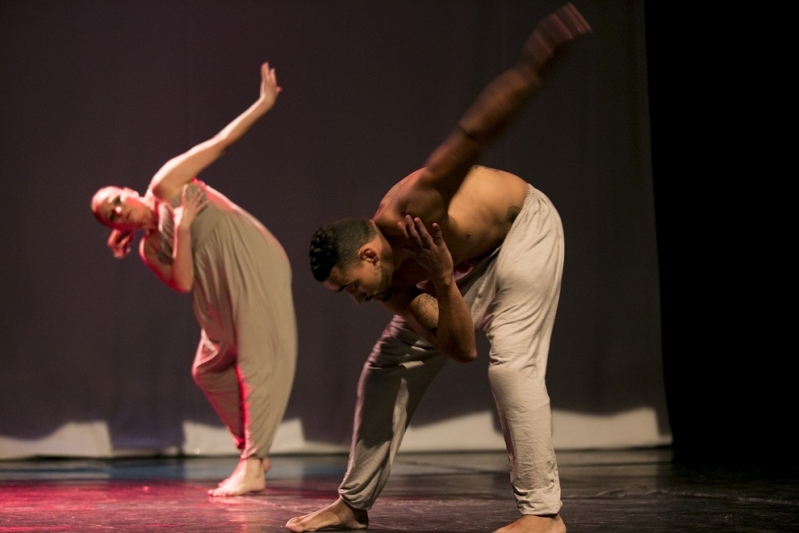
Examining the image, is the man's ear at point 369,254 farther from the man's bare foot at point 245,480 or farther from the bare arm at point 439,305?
the man's bare foot at point 245,480

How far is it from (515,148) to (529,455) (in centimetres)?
416

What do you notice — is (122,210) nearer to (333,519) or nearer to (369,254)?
(333,519)

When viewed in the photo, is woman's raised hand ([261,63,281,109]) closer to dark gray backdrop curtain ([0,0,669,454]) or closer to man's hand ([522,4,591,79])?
dark gray backdrop curtain ([0,0,669,454])

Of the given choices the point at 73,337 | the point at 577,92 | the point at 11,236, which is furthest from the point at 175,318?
the point at 577,92

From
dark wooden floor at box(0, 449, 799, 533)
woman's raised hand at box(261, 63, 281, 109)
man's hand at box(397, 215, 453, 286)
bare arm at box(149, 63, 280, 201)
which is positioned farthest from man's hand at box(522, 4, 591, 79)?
woman's raised hand at box(261, 63, 281, 109)

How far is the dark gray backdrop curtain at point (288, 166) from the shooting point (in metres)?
6.16

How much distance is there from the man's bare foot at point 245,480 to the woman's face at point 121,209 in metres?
1.00

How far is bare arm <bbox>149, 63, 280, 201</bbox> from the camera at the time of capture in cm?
409

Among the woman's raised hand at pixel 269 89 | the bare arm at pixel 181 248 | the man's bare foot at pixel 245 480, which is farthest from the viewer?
the woman's raised hand at pixel 269 89

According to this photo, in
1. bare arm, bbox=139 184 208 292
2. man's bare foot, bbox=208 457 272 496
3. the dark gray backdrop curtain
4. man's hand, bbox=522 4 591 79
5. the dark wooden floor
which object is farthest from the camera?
the dark gray backdrop curtain

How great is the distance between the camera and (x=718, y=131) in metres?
6.08

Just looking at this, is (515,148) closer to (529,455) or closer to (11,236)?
(11,236)

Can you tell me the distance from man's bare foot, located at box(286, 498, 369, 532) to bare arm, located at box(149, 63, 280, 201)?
5.84 feet

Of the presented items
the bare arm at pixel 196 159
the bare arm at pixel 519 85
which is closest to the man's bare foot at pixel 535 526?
the bare arm at pixel 519 85
